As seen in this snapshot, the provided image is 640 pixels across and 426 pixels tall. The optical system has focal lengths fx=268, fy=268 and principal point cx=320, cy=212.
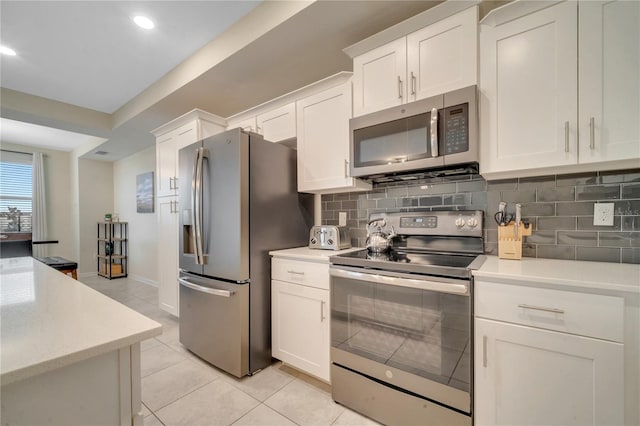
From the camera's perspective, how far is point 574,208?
58.5 inches

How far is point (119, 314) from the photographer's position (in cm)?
78

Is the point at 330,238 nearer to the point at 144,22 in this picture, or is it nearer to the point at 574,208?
the point at 574,208

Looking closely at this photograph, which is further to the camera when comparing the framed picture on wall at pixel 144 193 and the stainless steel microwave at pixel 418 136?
the framed picture on wall at pixel 144 193

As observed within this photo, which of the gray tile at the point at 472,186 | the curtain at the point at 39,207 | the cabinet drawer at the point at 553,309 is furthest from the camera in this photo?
the curtain at the point at 39,207

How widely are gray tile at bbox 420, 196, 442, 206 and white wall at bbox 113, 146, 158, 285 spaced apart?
457 centimetres

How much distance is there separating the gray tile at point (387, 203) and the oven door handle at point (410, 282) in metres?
0.75

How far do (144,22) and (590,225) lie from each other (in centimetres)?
320

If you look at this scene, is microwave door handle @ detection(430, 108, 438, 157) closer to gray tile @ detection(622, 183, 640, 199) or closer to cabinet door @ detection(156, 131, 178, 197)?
gray tile @ detection(622, 183, 640, 199)

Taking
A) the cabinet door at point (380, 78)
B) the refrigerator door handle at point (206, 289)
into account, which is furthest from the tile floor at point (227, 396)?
the cabinet door at point (380, 78)

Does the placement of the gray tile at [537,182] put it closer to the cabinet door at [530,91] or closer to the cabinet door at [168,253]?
the cabinet door at [530,91]

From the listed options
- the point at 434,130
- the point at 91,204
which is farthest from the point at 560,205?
the point at 91,204

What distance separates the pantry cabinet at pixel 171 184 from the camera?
2.77 m

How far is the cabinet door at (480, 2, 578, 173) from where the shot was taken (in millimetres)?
1285

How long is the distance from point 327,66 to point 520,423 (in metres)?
2.56
